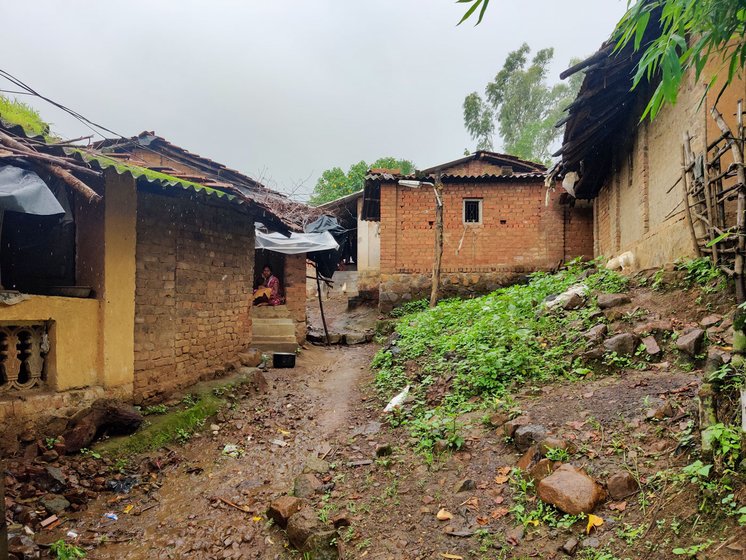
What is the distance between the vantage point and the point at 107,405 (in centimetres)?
497

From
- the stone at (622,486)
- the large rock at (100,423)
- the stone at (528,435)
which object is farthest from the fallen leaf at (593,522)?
the large rock at (100,423)

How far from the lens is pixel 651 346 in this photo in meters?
4.68

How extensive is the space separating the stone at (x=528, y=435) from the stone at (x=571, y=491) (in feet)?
1.80

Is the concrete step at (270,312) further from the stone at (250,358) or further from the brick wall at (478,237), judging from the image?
the brick wall at (478,237)

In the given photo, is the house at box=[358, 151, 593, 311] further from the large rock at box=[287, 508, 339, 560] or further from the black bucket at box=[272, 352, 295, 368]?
the large rock at box=[287, 508, 339, 560]

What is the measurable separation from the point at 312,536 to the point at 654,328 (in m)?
4.22

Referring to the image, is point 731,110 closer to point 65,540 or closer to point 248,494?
point 248,494

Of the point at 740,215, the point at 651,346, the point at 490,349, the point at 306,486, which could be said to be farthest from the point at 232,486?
the point at 740,215

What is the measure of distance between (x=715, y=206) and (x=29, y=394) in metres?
7.81

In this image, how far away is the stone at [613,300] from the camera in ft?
19.1

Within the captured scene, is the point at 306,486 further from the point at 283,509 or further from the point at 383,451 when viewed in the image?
the point at 383,451

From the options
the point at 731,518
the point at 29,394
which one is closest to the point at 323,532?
the point at 731,518

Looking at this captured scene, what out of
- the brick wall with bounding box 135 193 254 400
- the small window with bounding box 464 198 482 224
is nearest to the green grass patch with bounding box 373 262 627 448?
the brick wall with bounding box 135 193 254 400

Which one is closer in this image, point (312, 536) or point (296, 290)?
point (312, 536)
